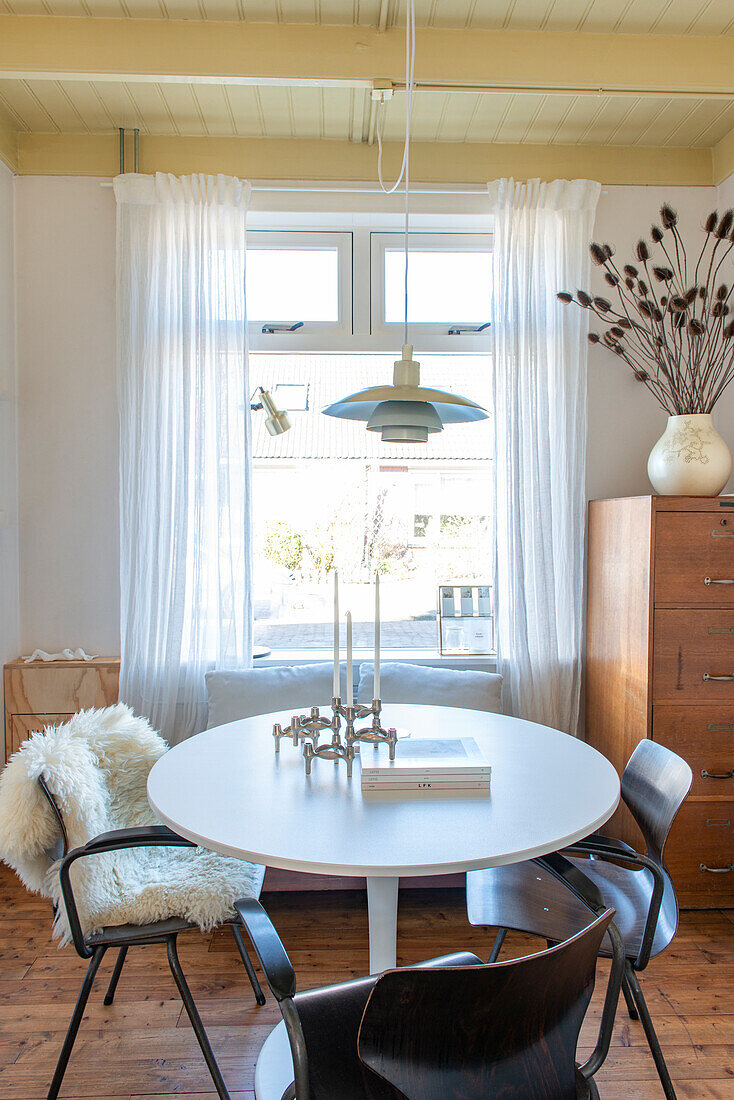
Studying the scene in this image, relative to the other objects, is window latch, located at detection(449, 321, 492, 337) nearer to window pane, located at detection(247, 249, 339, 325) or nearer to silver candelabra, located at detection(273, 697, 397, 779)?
window pane, located at detection(247, 249, 339, 325)

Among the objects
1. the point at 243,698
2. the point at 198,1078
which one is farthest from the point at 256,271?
the point at 198,1078

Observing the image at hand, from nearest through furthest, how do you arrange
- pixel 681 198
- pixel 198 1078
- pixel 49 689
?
pixel 198 1078, pixel 49 689, pixel 681 198

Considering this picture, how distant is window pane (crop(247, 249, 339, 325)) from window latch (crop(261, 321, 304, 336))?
4 centimetres

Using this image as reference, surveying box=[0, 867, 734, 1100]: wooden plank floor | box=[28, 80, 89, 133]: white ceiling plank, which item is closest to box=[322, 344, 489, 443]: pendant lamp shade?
box=[0, 867, 734, 1100]: wooden plank floor

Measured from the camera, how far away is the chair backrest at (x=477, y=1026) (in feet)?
3.10

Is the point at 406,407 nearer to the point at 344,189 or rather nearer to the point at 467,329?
the point at 467,329

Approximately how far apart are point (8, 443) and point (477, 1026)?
2848mm

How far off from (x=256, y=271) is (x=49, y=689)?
1989mm

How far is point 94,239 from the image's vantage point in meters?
3.09

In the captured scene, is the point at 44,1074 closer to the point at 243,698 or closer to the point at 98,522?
the point at 243,698

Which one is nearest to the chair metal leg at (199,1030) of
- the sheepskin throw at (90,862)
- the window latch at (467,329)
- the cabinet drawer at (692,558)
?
the sheepskin throw at (90,862)

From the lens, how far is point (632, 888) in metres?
1.85

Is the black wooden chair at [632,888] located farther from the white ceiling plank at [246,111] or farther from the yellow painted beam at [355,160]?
the white ceiling plank at [246,111]

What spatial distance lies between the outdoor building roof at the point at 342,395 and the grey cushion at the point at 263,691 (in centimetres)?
104
